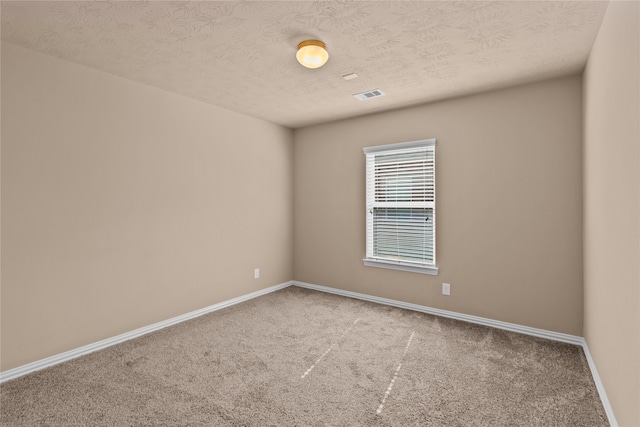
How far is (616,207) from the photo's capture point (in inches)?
71.9

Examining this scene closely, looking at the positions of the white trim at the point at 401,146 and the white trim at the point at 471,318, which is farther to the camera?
the white trim at the point at 401,146

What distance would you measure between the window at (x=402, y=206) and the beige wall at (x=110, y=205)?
1601 millimetres

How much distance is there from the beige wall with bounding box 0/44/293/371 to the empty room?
2 centimetres

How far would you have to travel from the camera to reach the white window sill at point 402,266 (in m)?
3.77

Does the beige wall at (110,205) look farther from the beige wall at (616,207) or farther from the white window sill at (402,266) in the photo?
the beige wall at (616,207)

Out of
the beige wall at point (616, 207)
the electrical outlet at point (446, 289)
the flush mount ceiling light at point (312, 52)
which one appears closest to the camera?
the beige wall at point (616, 207)

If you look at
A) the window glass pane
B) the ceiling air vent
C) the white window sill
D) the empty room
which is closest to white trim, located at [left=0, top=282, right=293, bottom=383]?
the empty room

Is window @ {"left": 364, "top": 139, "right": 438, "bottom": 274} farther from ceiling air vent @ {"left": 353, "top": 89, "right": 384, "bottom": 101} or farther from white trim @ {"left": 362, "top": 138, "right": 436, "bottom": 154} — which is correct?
ceiling air vent @ {"left": 353, "top": 89, "right": 384, "bottom": 101}

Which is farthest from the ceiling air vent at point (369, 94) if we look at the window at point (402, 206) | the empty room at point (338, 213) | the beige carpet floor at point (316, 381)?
the beige carpet floor at point (316, 381)

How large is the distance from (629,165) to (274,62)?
7.89 ft

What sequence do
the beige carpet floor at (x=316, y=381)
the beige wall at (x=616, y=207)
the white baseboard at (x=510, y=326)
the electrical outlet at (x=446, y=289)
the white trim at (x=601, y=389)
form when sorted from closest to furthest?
the beige wall at (x=616, y=207) < the white trim at (x=601, y=389) < the beige carpet floor at (x=316, y=381) < the white baseboard at (x=510, y=326) < the electrical outlet at (x=446, y=289)

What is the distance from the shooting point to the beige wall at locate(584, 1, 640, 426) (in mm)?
1506

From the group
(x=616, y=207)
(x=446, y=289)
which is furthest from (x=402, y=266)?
(x=616, y=207)

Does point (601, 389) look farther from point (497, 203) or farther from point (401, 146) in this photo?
point (401, 146)
